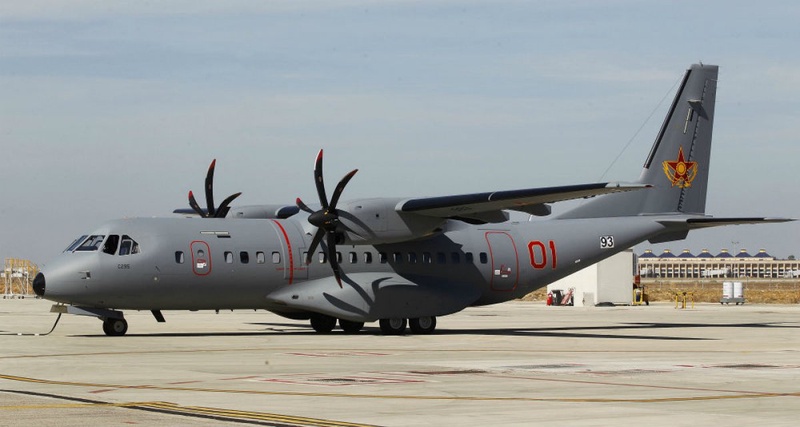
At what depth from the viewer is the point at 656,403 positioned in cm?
1571

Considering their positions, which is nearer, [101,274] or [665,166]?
[101,274]

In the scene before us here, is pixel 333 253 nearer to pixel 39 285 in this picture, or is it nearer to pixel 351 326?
pixel 351 326

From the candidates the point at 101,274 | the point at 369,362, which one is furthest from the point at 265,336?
the point at 369,362

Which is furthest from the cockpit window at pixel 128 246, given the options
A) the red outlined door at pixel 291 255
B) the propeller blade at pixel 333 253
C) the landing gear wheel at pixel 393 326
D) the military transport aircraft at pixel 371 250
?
the landing gear wheel at pixel 393 326

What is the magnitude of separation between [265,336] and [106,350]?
7655 millimetres

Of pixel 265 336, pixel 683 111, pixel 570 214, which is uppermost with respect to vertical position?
pixel 683 111

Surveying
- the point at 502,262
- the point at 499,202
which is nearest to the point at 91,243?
the point at 499,202

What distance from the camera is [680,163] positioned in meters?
40.6

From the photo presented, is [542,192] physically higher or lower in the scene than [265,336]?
higher

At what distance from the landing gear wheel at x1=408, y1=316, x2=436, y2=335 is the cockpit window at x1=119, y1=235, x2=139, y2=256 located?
8.75 meters

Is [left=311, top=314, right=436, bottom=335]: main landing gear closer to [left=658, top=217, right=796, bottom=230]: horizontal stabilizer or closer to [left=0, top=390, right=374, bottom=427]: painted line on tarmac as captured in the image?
[left=658, top=217, right=796, bottom=230]: horizontal stabilizer

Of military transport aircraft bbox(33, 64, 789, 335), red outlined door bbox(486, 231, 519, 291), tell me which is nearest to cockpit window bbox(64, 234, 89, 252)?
military transport aircraft bbox(33, 64, 789, 335)

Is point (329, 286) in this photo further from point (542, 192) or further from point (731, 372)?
point (731, 372)

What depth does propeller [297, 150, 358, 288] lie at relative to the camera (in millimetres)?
33250
